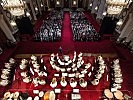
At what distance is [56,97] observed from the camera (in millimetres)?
10938

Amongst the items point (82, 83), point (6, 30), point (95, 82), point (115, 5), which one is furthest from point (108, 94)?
point (6, 30)

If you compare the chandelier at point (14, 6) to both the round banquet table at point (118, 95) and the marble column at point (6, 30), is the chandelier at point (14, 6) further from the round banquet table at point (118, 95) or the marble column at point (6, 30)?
the round banquet table at point (118, 95)

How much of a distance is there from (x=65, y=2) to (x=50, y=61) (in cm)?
2375

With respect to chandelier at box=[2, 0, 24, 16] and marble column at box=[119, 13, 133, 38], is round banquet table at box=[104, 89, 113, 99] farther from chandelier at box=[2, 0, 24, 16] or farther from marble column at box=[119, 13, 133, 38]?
chandelier at box=[2, 0, 24, 16]

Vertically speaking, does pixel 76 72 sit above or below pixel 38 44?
above

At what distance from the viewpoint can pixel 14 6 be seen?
687 inches

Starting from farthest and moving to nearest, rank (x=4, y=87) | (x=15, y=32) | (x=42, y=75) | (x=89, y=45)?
1. (x=15, y=32)
2. (x=89, y=45)
3. (x=42, y=75)
4. (x=4, y=87)

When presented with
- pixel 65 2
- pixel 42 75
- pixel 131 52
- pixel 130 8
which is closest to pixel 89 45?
Answer: pixel 131 52

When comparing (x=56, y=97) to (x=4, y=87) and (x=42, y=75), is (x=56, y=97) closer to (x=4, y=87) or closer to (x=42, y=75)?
(x=42, y=75)

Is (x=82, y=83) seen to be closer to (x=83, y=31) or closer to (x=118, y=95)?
(x=118, y=95)

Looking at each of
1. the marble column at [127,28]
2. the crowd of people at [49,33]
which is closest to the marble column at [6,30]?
the crowd of people at [49,33]

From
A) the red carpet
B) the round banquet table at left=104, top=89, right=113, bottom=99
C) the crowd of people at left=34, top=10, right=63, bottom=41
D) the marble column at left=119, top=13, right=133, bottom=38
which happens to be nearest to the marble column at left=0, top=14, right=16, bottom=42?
the red carpet

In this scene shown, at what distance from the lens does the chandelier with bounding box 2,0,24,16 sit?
679 inches

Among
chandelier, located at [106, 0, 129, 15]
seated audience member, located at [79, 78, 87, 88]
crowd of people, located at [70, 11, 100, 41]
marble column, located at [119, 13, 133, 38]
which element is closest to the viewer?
seated audience member, located at [79, 78, 87, 88]
